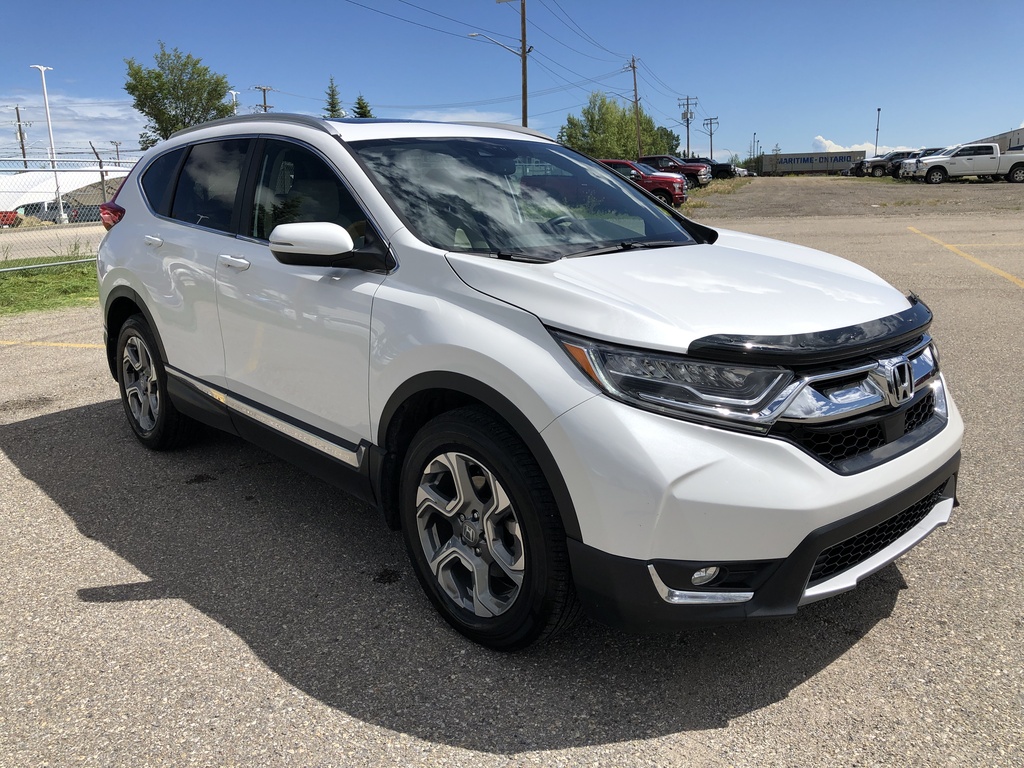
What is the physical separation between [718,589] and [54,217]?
14.6 m

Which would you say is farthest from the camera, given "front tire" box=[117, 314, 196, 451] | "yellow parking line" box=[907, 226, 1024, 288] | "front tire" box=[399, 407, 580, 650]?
"yellow parking line" box=[907, 226, 1024, 288]

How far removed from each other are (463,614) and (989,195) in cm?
3184

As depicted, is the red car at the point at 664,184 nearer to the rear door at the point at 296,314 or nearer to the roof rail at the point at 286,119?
the roof rail at the point at 286,119

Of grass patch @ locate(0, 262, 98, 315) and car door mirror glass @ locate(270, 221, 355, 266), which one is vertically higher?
car door mirror glass @ locate(270, 221, 355, 266)

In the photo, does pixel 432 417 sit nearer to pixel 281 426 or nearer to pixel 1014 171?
pixel 281 426

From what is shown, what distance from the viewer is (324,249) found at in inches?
116

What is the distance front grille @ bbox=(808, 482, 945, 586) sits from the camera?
8.09 ft

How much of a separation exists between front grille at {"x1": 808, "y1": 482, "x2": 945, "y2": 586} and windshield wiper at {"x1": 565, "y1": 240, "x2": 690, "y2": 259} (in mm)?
1315

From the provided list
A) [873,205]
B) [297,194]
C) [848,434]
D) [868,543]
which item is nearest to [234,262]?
[297,194]

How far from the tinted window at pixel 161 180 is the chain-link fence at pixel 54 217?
9.78 m

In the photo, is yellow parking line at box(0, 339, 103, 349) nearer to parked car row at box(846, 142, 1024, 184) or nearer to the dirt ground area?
the dirt ground area

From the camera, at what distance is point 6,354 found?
779cm

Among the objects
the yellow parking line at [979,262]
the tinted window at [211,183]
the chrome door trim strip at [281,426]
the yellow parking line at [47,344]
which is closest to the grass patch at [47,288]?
the yellow parking line at [47,344]

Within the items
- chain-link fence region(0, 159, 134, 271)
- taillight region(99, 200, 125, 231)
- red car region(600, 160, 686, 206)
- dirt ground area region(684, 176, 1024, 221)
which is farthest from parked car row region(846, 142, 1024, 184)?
taillight region(99, 200, 125, 231)
